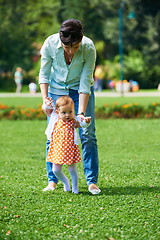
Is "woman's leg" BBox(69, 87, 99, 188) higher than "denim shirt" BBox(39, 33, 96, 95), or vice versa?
"denim shirt" BBox(39, 33, 96, 95)

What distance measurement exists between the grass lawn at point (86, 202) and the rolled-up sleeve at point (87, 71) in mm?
1129

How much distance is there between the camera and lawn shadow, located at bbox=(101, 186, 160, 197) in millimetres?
5648

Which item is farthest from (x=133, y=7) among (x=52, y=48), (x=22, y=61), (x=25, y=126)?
(x=52, y=48)

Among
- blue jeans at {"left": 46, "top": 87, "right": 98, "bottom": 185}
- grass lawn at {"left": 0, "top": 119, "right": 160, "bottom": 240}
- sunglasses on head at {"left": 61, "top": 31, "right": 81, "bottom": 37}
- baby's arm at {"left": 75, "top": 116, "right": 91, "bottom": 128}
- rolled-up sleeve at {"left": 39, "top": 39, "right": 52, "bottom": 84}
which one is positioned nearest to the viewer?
grass lawn at {"left": 0, "top": 119, "right": 160, "bottom": 240}

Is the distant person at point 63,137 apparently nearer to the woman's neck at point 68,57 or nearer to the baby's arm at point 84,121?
the baby's arm at point 84,121

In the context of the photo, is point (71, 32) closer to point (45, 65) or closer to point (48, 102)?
point (45, 65)

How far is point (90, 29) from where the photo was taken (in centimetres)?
4531

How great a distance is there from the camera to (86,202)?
523 centimetres

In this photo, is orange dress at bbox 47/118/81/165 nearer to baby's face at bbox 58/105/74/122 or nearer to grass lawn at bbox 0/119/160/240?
baby's face at bbox 58/105/74/122

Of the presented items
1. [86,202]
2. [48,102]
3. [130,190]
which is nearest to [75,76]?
[48,102]

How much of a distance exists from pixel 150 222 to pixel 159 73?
36.2m

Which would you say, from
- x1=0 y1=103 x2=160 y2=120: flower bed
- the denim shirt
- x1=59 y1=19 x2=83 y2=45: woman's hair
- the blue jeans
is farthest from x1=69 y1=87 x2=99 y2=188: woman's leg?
x1=0 y1=103 x2=160 y2=120: flower bed

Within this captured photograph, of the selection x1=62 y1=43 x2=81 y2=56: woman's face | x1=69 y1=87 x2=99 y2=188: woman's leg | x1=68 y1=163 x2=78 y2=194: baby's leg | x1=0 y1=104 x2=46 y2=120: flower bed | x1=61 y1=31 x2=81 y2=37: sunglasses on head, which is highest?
x1=61 y1=31 x2=81 y2=37: sunglasses on head

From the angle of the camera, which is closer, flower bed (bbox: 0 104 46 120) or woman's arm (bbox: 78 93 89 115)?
woman's arm (bbox: 78 93 89 115)
